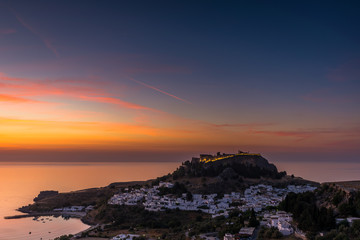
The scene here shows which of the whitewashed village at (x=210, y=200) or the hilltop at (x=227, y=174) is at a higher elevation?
the hilltop at (x=227, y=174)

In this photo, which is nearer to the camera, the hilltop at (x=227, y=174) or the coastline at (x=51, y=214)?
the coastline at (x=51, y=214)

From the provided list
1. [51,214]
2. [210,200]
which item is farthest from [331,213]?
[51,214]

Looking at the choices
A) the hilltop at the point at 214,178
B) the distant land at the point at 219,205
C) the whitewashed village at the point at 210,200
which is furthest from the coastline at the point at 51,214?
the whitewashed village at the point at 210,200

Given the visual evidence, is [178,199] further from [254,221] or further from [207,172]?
[254,221]

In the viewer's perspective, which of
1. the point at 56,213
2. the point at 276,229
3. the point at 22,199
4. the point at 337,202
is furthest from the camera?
the point at 22,199

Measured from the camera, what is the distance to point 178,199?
51438mm

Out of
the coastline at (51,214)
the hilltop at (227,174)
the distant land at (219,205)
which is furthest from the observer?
the hilltop at (227,174)

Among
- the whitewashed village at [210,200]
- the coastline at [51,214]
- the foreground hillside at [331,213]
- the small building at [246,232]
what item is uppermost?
the foreground hillside at [331,213]

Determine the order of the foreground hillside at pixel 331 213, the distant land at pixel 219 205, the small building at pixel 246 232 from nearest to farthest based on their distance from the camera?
1. the foreground hillside at pixel 331 213
2. the distant land at pixel 219 205
3. the small building at pixel 246 232

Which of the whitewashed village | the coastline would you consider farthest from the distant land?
the coastline

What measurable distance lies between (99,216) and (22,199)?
4360cm

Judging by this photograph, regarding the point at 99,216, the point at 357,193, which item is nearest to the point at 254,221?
the point at 357,193

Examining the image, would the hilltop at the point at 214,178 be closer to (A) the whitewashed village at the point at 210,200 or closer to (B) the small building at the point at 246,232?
(A) the whitewashed village at the point at 210,200

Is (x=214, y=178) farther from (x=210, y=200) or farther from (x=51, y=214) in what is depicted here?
(x=51, y=214)
